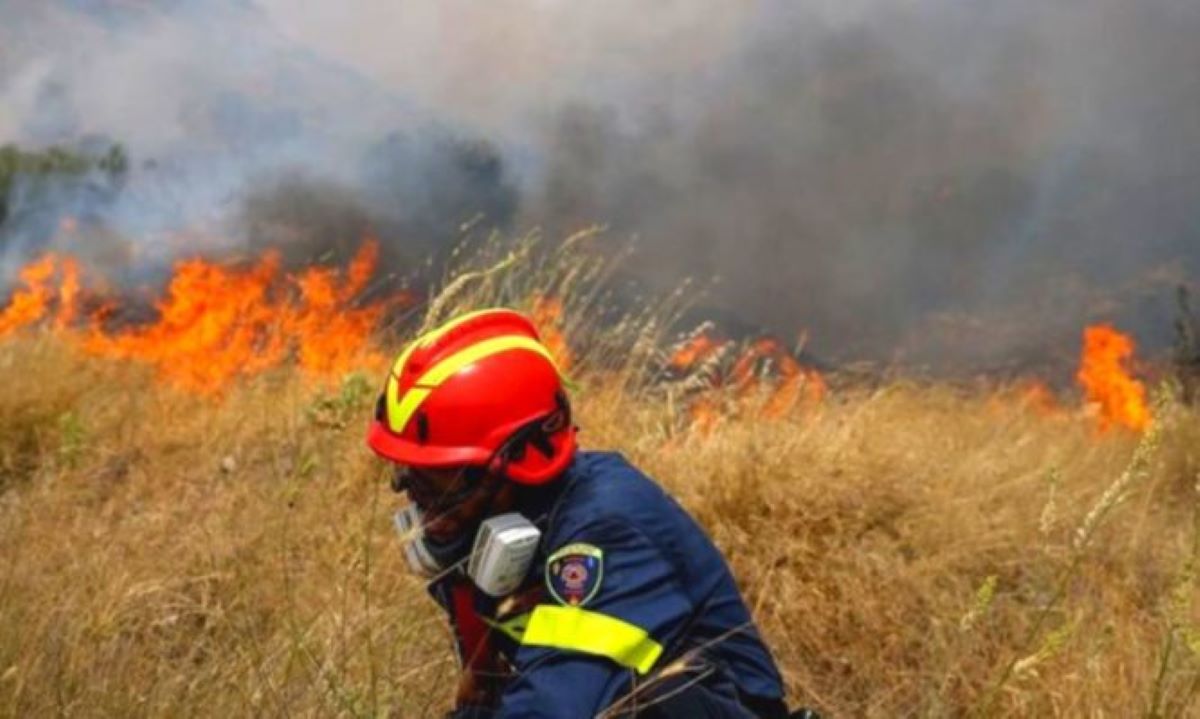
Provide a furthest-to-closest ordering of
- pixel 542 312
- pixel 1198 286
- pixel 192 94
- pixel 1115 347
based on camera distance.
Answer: pixel 1198 286 → pixel 192 94 → pixel 1115 347 → pixel 542 312

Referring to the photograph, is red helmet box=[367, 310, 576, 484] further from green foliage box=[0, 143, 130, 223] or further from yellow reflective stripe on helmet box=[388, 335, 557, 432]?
green foliage box=[0, 143, 130, 223]

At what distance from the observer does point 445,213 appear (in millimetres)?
15078

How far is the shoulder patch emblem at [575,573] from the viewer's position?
5.68 feet

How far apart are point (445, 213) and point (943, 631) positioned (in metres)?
12.4

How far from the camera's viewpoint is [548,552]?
1843 mm

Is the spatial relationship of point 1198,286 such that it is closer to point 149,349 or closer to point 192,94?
point 192,94

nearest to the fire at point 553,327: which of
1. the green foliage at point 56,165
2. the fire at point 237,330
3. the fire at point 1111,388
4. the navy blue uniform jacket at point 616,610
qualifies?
the fire at point 237,330

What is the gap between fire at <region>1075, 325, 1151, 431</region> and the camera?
25.1 feet

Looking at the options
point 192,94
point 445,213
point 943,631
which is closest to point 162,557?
point 943,631

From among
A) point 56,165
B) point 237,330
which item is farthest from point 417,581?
point 56,165

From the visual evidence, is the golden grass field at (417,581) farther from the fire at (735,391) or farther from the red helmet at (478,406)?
the red helmet at (478,406)

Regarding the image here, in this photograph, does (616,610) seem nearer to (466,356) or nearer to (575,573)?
(575,573)

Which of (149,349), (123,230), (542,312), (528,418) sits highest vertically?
(528,418)

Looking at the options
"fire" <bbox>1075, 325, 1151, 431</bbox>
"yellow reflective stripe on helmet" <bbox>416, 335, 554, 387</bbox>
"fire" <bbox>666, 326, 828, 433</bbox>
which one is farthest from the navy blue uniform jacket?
"fire" <bbox>1075, 325, 1151, 431</bbox>
